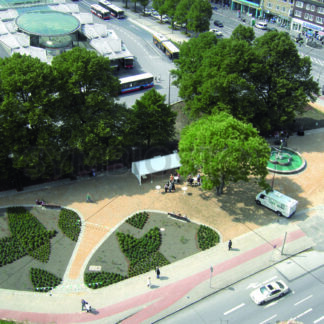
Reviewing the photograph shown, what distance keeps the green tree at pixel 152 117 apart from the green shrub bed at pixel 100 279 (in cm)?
2154

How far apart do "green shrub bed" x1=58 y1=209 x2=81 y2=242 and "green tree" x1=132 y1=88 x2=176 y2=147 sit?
14650mm

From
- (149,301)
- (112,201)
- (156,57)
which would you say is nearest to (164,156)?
(112,201)

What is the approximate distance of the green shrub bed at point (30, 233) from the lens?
47281mm

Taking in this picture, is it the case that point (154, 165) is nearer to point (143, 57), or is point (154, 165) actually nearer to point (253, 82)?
point (253, 82)

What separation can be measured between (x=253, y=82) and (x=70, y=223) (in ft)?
116

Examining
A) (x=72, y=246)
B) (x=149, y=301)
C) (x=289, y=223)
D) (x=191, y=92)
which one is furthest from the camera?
(x=191, y=92)

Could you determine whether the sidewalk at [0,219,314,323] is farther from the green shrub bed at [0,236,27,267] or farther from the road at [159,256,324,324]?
the green shrub bed at [0,236,27,267]

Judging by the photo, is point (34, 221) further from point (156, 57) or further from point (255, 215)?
point (156, 57)

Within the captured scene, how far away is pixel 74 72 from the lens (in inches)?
2109

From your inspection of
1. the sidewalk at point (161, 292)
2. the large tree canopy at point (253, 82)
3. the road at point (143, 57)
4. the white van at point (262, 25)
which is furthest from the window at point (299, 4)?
the sidewalk at point (161, 292)

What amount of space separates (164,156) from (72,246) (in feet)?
65.8

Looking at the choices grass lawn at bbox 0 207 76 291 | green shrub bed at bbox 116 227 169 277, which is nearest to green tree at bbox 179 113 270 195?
green shrub bed at bbox 116 227 169 277

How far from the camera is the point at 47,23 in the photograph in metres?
95.9

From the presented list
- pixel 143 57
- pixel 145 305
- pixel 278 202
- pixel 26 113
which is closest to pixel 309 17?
pixel 143 57
